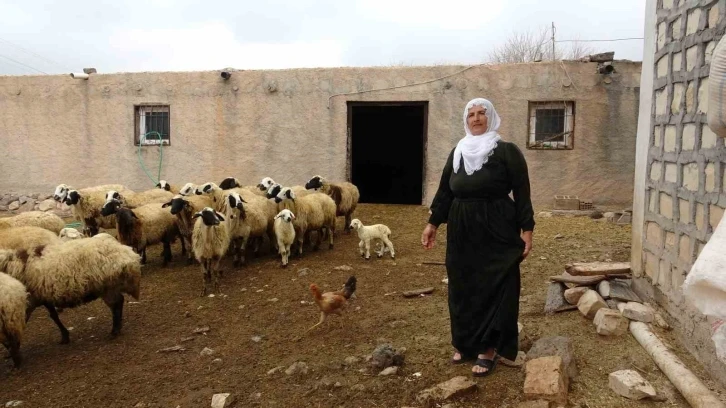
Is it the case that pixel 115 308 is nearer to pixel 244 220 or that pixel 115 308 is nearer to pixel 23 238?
pixel 23 238

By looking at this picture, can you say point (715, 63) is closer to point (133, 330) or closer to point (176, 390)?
point (176, 390)

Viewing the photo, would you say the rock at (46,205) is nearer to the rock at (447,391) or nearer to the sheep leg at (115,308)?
the sheep leg at (115,308)

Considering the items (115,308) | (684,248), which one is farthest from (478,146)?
(115,308)

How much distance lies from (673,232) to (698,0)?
1806 millimetres

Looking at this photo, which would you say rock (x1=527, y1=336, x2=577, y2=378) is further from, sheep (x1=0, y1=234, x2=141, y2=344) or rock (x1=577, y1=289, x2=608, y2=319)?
sheep (x1=0, y1=234, x2=141, y2=344)

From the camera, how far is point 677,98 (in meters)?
4.13

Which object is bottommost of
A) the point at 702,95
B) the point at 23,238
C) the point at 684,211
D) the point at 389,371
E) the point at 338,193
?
the point at 389,371

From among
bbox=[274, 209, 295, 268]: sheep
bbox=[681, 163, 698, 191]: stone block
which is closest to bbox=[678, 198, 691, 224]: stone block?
bbox=[681, 163, 698, 191]: stone block

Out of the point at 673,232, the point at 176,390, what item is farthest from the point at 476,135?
the point at 176,390

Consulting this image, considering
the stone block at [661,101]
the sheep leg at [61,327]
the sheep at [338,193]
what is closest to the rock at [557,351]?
the stone block at [661,101]

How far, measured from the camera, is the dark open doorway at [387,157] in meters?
17.4

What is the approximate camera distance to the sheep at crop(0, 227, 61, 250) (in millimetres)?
5784

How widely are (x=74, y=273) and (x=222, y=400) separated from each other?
2.37 metres

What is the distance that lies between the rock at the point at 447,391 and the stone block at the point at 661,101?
2963mm
